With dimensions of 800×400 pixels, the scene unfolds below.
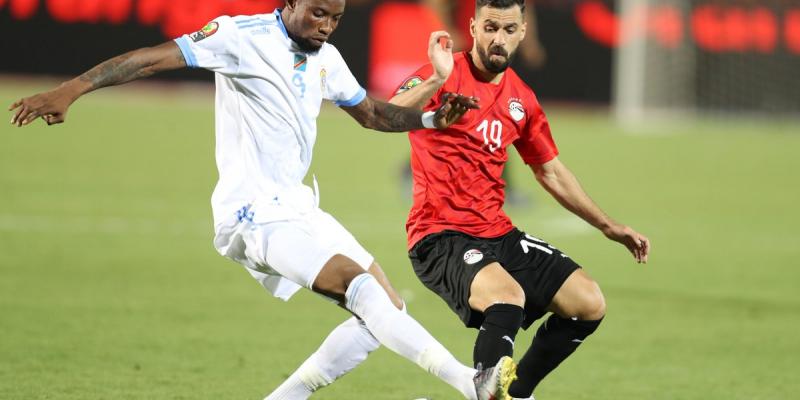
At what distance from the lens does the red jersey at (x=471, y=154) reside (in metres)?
5.86

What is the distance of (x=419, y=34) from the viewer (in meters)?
23.3

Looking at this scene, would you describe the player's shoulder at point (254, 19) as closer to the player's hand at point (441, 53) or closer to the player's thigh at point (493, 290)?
the player's hand at point (441, 53)

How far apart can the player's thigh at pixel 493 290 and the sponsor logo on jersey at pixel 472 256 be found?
0.22 feet

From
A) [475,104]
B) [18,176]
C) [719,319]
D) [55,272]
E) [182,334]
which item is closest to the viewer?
[475,104]

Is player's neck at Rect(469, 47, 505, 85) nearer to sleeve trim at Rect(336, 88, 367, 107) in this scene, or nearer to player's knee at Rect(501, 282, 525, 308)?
sleeve trim at Rect(336, 88, 367, 107)

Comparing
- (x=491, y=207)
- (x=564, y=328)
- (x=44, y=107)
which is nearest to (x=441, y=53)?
(x=491, y=207)

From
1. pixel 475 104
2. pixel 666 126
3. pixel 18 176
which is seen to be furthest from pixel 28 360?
pixel 666 126

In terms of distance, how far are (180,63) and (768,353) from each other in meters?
4.31

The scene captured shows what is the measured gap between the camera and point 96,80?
4746 mm

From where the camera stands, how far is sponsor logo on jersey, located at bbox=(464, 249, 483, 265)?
5.56 meters

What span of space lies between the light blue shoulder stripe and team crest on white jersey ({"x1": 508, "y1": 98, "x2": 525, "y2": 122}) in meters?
1.73

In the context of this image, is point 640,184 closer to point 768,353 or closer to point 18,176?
point 18,176

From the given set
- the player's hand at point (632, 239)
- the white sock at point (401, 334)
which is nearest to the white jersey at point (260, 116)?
the white sock at point (401, 334)

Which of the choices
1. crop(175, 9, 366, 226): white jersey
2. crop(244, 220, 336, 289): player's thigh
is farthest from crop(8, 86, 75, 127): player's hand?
crop(244, 220, 336, 289): player's thigh
